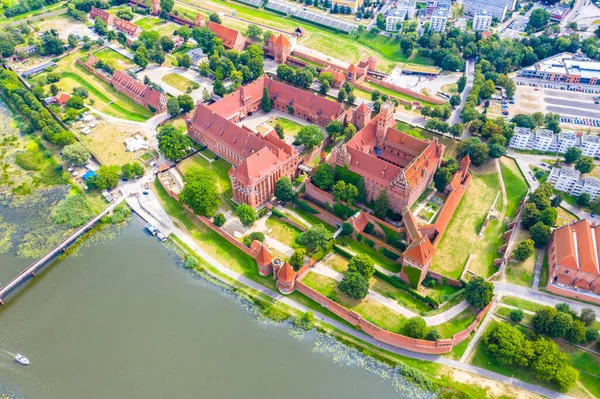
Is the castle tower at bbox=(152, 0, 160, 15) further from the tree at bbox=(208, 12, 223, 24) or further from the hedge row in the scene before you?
the hedge row

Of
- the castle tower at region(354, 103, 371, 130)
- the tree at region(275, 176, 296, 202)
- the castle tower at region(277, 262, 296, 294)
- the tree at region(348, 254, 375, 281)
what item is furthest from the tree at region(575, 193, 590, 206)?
the castle tower at region(277, 262, 296, 294)

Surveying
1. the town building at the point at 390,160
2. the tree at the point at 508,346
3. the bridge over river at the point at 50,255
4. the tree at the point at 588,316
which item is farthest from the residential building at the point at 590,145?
the bridge over river at the point at 50,255

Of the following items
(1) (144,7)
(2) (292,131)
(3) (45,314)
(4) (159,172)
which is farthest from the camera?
(1) (144,7)

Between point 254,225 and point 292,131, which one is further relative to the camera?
point 292,131

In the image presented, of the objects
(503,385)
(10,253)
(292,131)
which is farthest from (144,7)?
(503,385)

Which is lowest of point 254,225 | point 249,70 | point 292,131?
point 254,225

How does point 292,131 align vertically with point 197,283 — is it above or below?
above

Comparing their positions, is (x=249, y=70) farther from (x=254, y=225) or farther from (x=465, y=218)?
(x=465, y=218)
